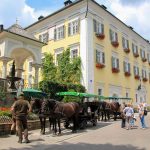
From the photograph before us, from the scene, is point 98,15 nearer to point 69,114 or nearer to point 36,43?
point 36,43

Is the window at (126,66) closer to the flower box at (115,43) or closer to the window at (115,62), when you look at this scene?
the window at (115,62)

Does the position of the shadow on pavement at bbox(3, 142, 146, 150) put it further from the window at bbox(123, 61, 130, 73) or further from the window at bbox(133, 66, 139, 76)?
the window at bbox(133, 66, 139, 76)

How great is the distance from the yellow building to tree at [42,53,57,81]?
950 millimetres

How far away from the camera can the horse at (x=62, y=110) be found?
13.5 m

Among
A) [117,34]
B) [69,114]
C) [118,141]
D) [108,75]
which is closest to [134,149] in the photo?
[118,141]

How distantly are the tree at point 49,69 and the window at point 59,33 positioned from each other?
98.9 inches

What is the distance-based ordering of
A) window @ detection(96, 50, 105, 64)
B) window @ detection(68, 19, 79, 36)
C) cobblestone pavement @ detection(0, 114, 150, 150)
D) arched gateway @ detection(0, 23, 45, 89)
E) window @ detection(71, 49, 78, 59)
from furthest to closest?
window @ detection(96, 50, 105, 64) < window @ detection(68, 19, 79, 36) < window @ detection(71, 49, 78, 59) < arched gateway @ detection(0, 23, 45, 89) < cobblestone pavement @ detection(0, 114, 150, 150)

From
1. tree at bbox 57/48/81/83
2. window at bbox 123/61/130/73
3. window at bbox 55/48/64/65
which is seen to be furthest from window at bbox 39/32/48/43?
window at bbox 123/61/130/73

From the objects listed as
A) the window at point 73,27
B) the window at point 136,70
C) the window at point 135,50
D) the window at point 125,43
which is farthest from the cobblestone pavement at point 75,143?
the window at point 135,50

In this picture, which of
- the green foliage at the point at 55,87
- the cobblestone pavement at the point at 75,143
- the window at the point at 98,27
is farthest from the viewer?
the window at the point at 98,27

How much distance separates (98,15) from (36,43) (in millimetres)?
9859

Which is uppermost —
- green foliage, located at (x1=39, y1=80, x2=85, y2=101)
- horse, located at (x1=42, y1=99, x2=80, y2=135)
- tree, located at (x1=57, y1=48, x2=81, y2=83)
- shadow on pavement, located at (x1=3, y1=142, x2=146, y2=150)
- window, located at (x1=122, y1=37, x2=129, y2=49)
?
window, located at (x1=122, y1=37, x2=129, y2=49)

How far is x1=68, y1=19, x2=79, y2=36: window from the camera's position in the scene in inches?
1183

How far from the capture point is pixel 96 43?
1191 inches
